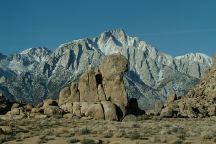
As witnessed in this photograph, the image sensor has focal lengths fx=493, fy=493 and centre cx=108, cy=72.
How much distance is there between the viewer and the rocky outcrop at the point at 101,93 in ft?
260

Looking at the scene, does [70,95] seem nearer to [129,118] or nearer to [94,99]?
[94,99]

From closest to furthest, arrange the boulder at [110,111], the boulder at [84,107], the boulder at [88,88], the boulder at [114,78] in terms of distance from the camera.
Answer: the boulder at [110,111] → the boulder at [84,107] → the boulder at [114,78] → the boulder at [88,88]

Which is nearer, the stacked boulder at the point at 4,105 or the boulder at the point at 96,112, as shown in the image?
the boulder at the point at 96,112

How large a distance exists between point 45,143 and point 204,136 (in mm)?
12074

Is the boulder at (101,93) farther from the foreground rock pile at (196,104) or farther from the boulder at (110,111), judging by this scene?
the foreground rock pile at (196,104)

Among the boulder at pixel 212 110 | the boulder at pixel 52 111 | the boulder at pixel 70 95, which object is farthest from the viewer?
the boulder at pixel 212 110

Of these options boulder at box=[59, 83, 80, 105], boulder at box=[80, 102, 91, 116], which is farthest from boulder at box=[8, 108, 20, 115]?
boulder at box=[80, 102, 91, 116]

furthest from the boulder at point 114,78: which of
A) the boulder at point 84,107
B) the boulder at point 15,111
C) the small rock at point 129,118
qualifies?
the boulder at point 15,111

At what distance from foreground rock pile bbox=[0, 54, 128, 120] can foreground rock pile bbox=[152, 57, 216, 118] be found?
12.5 metres

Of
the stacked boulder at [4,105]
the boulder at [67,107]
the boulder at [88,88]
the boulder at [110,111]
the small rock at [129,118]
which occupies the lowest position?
the small rock at [129,118]

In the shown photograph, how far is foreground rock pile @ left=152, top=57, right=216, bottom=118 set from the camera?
97113 millimetres

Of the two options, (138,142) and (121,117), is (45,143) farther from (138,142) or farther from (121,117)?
(121,117)

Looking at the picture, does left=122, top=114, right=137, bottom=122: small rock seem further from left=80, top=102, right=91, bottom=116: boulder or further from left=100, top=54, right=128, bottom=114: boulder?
left=80, top=102, right=91, bottom=116: boulder

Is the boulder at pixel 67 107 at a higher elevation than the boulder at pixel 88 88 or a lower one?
lower
